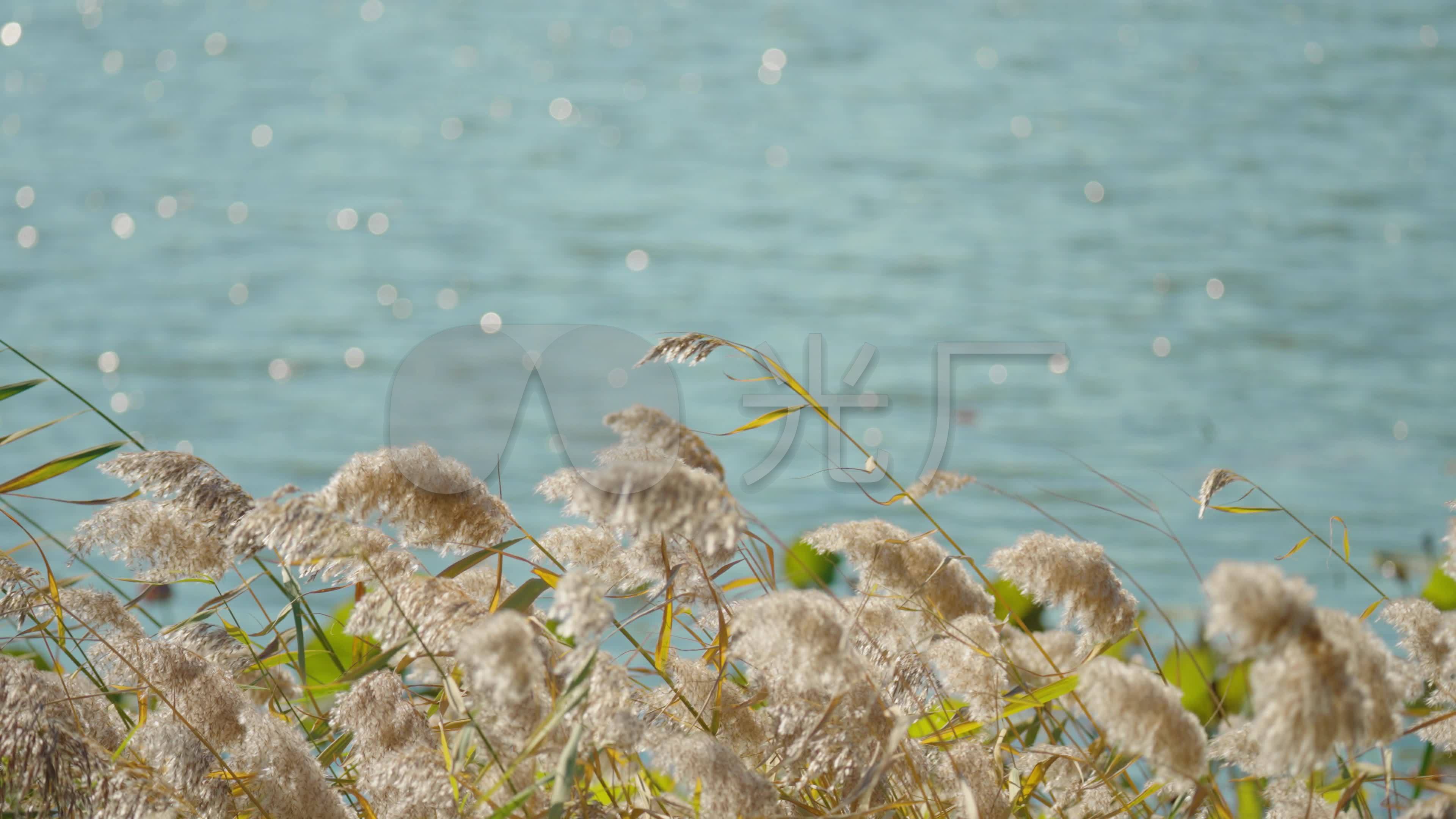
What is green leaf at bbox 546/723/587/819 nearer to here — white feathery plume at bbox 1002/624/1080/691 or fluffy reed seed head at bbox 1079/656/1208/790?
fluffy reed seed head at bbox 1079/656/1208/790

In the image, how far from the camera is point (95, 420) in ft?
21.5

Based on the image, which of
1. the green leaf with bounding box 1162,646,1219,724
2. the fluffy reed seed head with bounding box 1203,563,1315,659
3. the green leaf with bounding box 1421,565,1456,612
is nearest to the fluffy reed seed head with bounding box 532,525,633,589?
the fluffy reed seed head with bounding box 1203,563,1315,659

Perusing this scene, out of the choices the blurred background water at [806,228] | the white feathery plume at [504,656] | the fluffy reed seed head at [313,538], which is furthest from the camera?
the blurred background water at [806,228]

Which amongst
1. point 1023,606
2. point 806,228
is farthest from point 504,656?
point 806,228

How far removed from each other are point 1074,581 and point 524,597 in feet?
1.46

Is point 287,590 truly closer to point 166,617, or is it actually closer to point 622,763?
point 622,763

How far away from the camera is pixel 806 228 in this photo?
9.55m

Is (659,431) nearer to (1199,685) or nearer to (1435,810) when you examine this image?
(1435,810)

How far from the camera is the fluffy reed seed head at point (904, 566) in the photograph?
3.47ft

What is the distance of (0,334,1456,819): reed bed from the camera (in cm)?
72

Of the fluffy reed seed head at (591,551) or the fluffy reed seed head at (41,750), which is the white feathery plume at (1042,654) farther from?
the fluffy reed seed head at (41,750)

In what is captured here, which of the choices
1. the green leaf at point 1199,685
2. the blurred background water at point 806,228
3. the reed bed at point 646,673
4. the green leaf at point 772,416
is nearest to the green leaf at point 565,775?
the reed bed at point 646,673

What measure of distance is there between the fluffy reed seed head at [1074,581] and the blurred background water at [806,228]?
1.96 meters

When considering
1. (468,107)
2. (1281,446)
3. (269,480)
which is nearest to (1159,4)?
(468,107)
